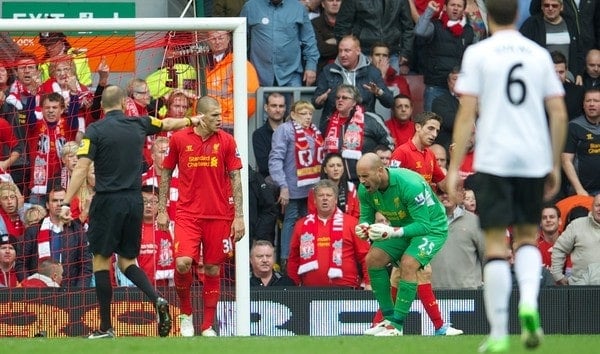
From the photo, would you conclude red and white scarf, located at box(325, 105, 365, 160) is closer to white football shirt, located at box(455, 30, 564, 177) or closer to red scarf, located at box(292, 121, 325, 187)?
red scarf, located at box(292, 121, 325, 187)

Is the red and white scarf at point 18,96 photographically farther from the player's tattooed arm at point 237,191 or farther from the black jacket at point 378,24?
the black jacket at point 378,24

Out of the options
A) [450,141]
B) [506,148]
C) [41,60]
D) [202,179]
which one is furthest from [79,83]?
[506,148]

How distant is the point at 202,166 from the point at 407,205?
6.50 feet

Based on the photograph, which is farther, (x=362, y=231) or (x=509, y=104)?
(x=362, y=231)

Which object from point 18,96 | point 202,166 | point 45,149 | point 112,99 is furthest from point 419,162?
point 18,96

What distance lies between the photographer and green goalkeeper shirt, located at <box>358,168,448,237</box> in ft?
42.7

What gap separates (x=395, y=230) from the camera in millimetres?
12992

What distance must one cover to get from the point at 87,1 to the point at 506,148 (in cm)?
1126

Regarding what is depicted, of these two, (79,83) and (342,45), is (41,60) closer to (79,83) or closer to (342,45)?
(79,83)

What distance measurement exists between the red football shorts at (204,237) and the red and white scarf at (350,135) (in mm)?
3540

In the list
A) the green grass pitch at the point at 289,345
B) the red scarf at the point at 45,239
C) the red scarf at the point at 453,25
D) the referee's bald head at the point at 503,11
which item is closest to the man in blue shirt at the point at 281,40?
the red scarf at the point at 453,25

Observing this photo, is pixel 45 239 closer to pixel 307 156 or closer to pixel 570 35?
pixel 307 156

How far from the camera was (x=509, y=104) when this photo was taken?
29.6ft

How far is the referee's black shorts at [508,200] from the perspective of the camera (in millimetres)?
9039
